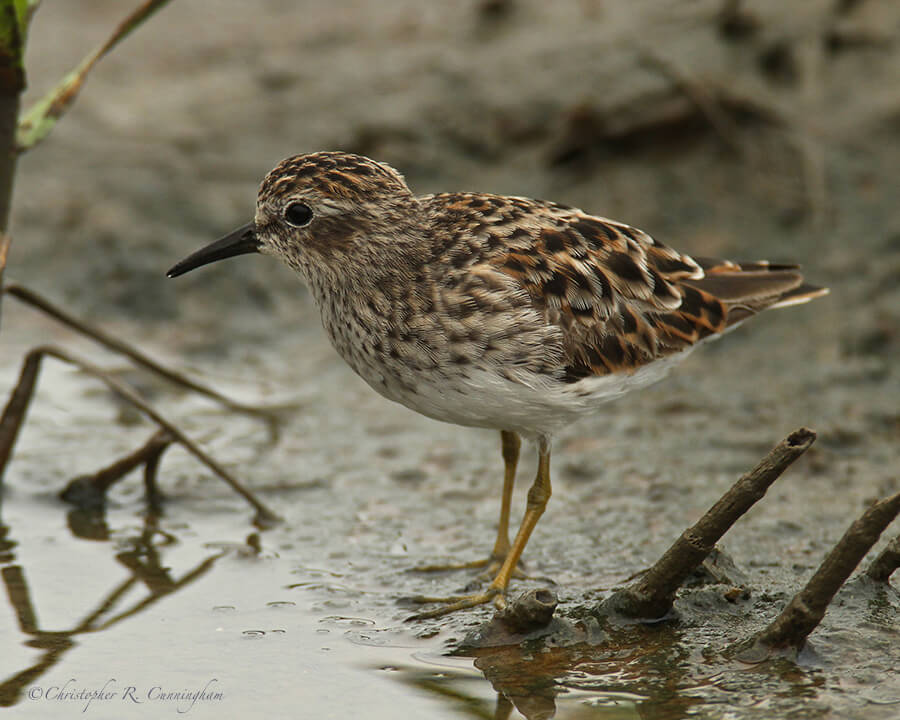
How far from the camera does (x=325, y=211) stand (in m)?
6.56

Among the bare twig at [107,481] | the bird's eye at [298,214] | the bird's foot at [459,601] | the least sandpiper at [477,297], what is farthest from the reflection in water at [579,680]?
the bare twig at [107,481]

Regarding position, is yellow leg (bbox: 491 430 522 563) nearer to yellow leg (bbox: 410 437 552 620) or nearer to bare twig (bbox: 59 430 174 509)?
yellow leg (bbox: 410 437 552 620)

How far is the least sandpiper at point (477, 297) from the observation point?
245 inches

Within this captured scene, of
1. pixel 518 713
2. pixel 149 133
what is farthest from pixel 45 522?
pixel 149 133

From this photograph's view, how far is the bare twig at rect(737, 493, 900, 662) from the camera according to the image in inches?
192

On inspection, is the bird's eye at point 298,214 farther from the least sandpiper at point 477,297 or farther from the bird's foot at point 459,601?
the bird's foot at point 459,601

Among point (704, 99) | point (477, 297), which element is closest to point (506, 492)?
point (477, 297)

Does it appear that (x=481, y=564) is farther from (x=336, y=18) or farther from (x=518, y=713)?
(x=336, y=18)

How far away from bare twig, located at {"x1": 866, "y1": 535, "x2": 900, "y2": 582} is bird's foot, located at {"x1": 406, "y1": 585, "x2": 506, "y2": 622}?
5.64 feet

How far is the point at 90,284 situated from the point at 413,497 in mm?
4145

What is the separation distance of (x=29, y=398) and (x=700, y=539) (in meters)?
3.95

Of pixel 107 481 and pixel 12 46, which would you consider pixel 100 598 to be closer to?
pixel 107 481

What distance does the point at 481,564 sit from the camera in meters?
7.10

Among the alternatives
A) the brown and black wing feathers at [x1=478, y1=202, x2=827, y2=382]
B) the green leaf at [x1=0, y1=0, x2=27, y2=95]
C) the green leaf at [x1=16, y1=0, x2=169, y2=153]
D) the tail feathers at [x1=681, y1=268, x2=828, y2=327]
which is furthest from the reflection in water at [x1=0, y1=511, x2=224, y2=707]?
the tail feathers at [x1=681, y1=268, x2=828, y2=327]
